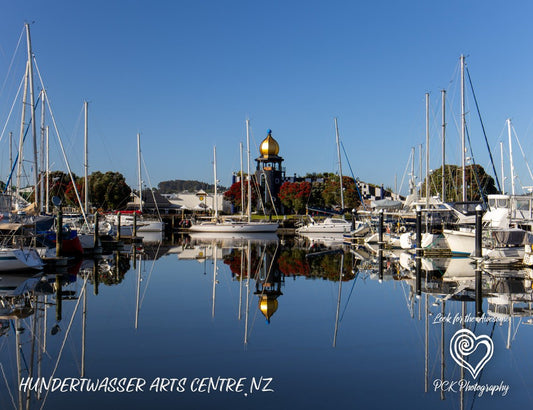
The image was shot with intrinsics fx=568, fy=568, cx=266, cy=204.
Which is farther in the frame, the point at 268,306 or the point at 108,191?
the point at 108,191

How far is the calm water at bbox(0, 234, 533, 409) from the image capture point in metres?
11.3

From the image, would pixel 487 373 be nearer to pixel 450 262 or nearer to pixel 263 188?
pixel 450 262

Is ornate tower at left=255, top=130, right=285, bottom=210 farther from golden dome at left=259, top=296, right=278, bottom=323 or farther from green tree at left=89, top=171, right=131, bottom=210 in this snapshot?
golden dome at left=259, top=296, right=278, bottom=323

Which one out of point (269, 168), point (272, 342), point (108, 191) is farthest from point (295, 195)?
point (272, 342)

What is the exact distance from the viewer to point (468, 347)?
15.0m

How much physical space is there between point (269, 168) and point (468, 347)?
9365cm

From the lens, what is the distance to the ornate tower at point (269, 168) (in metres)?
108

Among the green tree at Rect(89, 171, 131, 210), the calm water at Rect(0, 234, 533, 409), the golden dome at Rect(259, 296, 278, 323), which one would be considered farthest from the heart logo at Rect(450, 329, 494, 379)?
the green tree at Rect(89, 171, 131, 210)

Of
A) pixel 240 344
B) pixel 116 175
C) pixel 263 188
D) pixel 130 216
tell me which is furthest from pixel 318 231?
pixel 240 344

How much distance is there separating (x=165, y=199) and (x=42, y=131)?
80783 millimetres

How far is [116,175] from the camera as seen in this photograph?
104875 mm

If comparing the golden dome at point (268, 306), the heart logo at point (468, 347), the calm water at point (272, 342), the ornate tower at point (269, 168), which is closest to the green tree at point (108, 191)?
the ornate tower at point (269, 168)

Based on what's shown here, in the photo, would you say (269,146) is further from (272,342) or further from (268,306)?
(272,342)

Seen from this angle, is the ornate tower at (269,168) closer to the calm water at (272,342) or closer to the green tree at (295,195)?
the green tree at (295,195)
